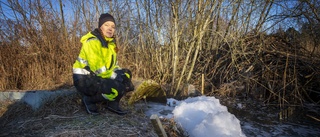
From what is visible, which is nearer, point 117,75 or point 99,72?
point 99,72

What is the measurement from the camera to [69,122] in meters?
2.82

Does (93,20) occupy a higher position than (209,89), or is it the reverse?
(93,20)

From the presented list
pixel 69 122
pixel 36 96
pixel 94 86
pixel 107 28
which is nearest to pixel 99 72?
pixel 94 86

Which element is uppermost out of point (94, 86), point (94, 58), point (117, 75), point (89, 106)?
point (94, 58)

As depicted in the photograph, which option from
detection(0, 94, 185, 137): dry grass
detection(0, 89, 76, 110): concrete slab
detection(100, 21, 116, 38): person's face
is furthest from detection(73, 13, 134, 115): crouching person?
detection(0, 89, 76, 110): concrete slab

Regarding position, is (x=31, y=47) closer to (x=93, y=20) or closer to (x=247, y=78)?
(x=93, y=20)

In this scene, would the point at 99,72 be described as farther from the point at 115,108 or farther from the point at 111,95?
the point at 115,108

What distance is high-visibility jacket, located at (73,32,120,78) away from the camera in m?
2.94

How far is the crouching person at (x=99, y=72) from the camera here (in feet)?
9.64

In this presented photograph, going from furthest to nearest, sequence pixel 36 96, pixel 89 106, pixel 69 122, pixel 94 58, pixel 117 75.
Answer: pixel 36 96
pixel 117 75
pixel 89 106
pixel 94 58
pixel 69 122

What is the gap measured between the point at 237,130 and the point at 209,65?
3.79m

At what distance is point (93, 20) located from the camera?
22.2 feet

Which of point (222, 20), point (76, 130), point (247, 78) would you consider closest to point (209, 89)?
point (247, 78)

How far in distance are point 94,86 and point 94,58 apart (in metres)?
0.40
